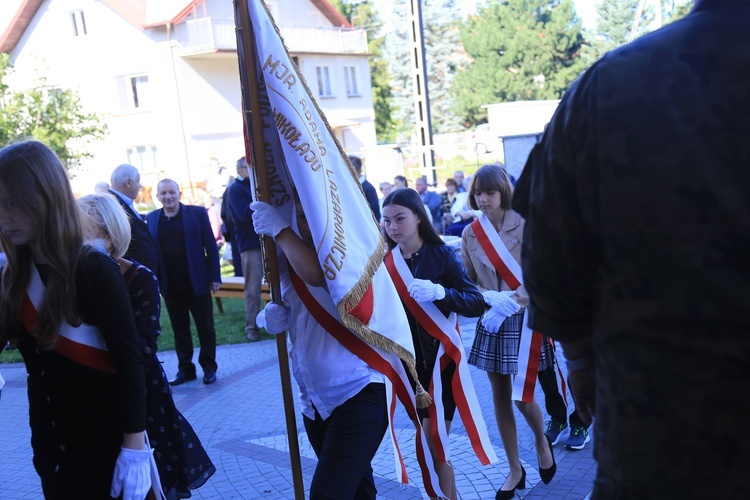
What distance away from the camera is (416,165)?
3756cm

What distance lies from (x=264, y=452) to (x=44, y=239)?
3741 millimetres

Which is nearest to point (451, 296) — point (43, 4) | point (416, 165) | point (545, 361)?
point (545, 361)

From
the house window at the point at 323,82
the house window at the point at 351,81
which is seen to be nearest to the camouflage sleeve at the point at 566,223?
the house window at the point at 323,82

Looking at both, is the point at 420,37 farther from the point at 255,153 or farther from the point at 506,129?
the point at 255,153

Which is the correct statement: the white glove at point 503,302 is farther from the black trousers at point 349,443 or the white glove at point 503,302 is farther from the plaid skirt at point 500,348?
the black trousers at point 349,443

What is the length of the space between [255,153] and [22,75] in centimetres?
2877

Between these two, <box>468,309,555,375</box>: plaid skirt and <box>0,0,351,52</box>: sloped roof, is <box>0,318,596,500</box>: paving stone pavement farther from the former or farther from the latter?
<box>0,0,351,52</box>: sloped roof

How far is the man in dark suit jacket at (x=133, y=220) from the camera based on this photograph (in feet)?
24.1

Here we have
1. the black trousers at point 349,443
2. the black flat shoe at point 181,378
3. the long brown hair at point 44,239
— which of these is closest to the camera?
the long brown hair at point 44,239

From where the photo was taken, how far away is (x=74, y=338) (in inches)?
106

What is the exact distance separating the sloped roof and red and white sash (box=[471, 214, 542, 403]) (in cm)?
3094

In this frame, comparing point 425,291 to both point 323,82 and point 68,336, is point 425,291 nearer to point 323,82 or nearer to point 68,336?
point 68,336

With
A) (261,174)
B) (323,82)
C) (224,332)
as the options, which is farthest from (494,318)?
(323,82)

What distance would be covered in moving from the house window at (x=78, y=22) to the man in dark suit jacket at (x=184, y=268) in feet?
99.1
